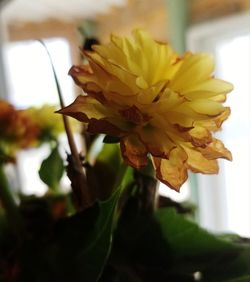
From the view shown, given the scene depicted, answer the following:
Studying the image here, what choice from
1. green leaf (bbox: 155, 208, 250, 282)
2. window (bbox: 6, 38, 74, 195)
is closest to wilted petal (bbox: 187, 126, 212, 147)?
green leaf (bbox: 155, 208, 250, 282)

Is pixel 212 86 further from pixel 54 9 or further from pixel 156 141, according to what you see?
pixel 54 9

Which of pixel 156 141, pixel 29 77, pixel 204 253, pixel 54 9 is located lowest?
pixel 204 253

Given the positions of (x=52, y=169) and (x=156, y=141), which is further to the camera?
(x=52, y=169)

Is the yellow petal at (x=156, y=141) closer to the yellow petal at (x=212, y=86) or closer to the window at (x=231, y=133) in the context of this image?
the yellow petal at (x=212, y=86)

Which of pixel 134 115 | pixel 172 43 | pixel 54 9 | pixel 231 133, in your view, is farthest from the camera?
pixel 54 9

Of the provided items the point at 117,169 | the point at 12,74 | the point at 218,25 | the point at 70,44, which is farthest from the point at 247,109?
the point at 117,169

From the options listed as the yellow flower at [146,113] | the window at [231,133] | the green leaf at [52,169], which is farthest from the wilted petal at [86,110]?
the window at [231,133]

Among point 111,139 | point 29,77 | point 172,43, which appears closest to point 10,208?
point 111,139
